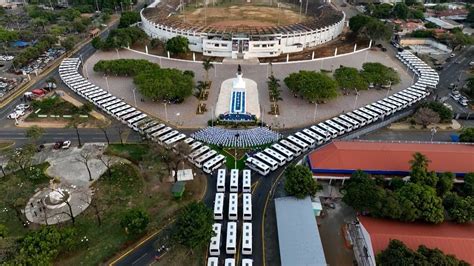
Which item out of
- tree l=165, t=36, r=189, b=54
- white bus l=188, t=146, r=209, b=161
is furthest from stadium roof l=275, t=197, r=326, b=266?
tree l=165, t=36, r=189, b=54

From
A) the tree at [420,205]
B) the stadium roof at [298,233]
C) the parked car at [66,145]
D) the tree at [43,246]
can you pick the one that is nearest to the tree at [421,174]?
the tree at [420,205]

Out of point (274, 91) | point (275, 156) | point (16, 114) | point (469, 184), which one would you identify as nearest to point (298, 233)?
point (275, 156)

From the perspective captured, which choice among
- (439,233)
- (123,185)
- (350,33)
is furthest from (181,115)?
(350,33)

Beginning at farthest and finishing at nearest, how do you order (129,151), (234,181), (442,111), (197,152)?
(442,111), (129,151), (197,152), (234,181)

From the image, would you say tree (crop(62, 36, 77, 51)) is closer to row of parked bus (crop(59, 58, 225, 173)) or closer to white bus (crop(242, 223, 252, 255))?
row of parked bus (crop(59, 58, 225, 173))

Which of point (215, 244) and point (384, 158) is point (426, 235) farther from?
point (215, 244)

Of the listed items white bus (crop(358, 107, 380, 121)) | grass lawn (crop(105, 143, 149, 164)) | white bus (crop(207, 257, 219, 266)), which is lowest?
white bus (crop(207, 257, 219, 266))
